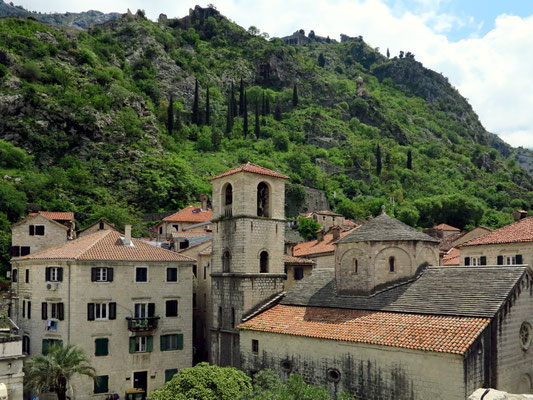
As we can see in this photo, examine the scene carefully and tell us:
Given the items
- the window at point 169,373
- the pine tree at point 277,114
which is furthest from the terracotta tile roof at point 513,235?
the pine tree at point 277,114

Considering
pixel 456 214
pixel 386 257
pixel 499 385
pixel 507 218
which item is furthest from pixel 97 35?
pixel 499 385

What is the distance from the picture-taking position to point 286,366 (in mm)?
28969

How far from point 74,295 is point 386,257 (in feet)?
66.4

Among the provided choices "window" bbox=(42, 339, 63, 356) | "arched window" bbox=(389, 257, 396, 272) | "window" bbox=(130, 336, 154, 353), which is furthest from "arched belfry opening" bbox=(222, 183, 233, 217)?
"window" bbox=(42, 339, 63, 356)

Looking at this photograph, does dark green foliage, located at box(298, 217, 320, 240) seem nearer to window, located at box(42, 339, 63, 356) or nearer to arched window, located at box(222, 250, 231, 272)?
arched window, located at box(222, 250, 231, 272)

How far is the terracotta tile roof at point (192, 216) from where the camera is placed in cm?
6594

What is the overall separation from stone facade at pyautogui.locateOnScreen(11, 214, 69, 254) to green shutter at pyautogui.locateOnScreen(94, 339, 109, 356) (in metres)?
14.1

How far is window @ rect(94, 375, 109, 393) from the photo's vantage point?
3397cm

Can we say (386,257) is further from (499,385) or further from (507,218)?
(507,218)

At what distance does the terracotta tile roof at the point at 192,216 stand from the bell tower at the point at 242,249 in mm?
30485

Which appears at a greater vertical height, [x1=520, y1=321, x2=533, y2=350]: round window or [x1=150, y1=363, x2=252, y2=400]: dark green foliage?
[x1=520, y1=321, x2=533, y2=350]: round window

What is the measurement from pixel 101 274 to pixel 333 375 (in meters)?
17.5

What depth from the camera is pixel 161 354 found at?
3662cm

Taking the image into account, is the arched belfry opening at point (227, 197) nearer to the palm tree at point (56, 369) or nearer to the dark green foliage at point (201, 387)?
the palm tree at point (56, 369)
